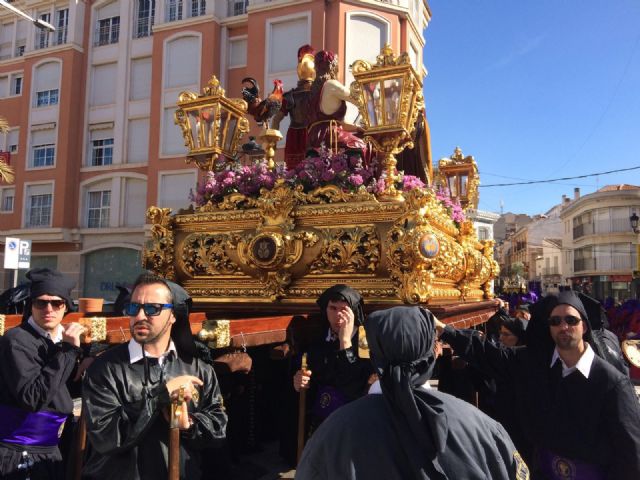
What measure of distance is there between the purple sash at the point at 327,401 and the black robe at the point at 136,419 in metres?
1.15

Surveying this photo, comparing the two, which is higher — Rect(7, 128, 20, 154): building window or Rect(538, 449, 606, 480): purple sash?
Rect(7, 128, 20, 154): building window

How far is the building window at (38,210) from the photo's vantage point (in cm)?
2572

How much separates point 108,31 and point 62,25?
8.43 ft

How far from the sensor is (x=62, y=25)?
2659 centimetres

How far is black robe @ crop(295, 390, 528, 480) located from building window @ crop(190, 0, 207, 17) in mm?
25324

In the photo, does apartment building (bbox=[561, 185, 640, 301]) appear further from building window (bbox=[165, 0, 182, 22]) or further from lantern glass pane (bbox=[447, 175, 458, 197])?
lantern glass pane (bbox=[447, 175, 458, 197])

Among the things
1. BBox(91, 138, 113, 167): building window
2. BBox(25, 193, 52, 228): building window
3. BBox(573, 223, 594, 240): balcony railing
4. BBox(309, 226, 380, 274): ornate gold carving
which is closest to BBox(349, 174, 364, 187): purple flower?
BBox(309, 226, 380, 274): ornate gold carving

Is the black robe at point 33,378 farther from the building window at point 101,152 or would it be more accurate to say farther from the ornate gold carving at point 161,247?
the building window at point 101,152

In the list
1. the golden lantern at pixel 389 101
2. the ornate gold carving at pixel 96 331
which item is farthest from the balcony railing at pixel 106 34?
the ornate gold carving at pixel 96 331

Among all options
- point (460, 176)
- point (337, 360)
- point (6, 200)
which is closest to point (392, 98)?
point (337, 360)

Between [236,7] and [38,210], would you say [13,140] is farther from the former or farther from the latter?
[236,7]

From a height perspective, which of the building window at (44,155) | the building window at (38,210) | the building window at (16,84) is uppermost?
the building window at (16,84)

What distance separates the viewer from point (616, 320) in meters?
10.8

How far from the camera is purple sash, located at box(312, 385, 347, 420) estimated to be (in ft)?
11.3
